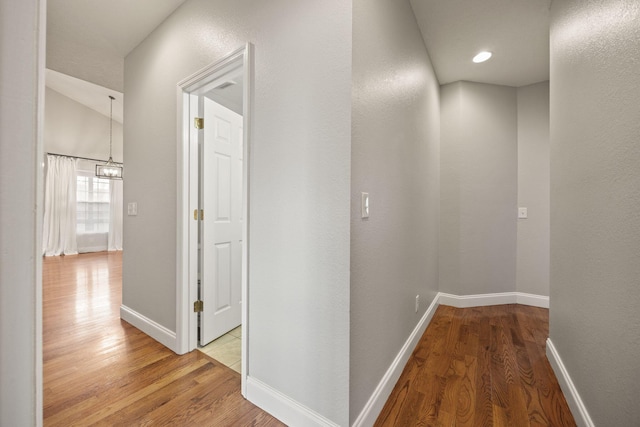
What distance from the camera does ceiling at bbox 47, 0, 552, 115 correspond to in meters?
2.02

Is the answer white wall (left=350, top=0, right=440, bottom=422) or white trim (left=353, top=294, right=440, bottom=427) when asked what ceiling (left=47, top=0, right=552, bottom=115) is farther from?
white trim (left=353, top=294, right=440, bottom=427)

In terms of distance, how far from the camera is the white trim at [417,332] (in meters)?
1.39

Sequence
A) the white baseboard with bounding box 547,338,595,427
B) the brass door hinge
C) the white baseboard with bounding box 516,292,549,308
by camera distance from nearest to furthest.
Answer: the white baseboard with bounding box 547,338,595,427, the brass door hinge, the white baseboard with bounding box 516,292,549,308

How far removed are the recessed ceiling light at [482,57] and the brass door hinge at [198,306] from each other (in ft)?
11.1

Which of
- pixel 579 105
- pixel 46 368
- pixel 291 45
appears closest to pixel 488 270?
pixel 579 105

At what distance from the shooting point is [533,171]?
3.16 metres

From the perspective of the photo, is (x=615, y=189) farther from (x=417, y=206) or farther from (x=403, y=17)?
(x=403, y=17)

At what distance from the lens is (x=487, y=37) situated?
7.61 feet

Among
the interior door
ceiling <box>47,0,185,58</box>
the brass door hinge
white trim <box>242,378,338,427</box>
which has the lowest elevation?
white trim <box>242,378,338,427</box>

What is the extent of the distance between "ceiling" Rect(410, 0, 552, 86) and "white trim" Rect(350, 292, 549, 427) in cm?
250

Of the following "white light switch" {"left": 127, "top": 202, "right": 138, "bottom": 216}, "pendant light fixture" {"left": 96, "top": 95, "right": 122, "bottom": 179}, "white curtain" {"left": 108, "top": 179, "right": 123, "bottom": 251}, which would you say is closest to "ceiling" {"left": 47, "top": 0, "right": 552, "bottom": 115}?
"white light switch" {"left": 127, "top": 202, "right": 138, "bottom": 216}

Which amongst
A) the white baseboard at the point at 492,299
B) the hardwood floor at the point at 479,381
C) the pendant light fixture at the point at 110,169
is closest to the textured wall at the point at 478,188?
the white baseboard at the point at 492,299

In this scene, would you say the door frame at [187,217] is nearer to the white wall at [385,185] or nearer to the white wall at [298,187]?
the white wall at [298,187]

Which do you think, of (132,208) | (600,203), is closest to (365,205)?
(600,203)
